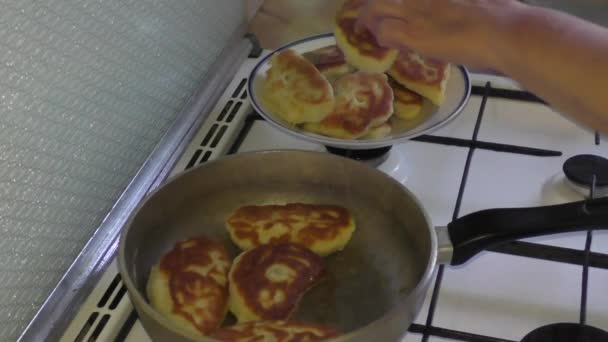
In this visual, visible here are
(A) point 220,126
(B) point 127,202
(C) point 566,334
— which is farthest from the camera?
(A) point 220,126

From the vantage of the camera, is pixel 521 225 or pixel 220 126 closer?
pixel 521 225

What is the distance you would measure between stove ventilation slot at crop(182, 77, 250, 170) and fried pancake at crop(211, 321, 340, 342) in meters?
0.29

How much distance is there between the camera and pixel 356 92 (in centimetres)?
80

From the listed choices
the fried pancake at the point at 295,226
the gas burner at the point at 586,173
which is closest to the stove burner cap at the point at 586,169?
the gas burner at the point at 586,173

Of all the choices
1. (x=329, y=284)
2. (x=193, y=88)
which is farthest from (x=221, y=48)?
(x=329, y=284)

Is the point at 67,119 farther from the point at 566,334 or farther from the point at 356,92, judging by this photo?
the point at 566,334

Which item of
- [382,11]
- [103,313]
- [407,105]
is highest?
[382,11]

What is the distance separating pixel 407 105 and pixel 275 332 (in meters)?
Answer: 0.36

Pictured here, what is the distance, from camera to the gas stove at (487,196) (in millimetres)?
626

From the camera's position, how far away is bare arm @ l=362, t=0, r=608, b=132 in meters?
0.52

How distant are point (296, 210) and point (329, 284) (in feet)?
0.27

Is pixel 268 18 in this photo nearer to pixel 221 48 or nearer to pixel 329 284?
pixel 221 48

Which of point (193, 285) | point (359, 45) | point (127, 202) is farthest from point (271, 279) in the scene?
point (359, 45)

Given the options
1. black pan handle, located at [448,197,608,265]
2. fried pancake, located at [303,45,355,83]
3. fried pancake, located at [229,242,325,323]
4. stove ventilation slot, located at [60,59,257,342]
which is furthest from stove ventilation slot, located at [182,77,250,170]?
black pan handle, located at [448,197,608,265]
